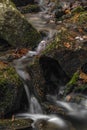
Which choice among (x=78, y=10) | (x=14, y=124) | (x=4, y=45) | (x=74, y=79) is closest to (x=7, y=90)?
(x=14, y=124)

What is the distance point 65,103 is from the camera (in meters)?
9.26

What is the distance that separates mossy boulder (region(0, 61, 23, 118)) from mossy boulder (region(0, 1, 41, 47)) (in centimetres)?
333

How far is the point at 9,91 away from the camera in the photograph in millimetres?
8383

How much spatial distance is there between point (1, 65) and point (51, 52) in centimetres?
146

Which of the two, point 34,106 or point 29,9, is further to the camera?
point 29,9

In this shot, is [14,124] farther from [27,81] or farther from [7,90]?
[27,81]

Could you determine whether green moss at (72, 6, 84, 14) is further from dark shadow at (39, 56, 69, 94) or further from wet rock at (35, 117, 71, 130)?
wet rock at (35, 117, 71, 130)

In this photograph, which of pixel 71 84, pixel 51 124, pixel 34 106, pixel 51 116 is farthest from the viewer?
pixel 71 84

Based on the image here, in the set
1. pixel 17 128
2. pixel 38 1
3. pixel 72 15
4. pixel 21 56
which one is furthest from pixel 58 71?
pixel 38 1

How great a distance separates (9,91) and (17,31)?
3.93 metres

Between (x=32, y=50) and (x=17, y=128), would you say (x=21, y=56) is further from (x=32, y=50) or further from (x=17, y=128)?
(x=17, y=128)

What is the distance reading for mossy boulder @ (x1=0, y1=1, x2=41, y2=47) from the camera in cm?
1187

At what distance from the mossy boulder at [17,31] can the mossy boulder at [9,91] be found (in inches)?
131

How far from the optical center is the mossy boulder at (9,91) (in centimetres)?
835
